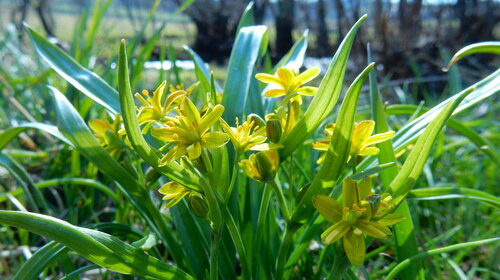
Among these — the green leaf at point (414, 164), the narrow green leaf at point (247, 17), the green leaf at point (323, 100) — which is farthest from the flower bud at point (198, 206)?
the narrow green leaf at point (247, 17)

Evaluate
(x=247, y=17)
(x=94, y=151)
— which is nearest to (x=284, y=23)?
(x=247, y=17)

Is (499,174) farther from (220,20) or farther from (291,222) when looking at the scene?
(220,20)

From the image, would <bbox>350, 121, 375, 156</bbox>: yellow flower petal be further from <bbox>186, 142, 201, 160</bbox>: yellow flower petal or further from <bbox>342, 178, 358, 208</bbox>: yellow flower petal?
<bbox>186, 142, 201, 160</bbox>: yellow flower petal

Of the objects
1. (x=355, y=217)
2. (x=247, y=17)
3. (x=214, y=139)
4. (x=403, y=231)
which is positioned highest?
(x=247, y=17)

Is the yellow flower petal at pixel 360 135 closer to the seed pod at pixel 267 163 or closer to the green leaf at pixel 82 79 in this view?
the seed pod at pixel 267 163

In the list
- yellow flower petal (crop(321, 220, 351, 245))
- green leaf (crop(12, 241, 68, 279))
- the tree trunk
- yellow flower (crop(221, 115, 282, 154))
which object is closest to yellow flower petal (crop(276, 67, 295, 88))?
yellow flower (crop(221, 115, 282, 154))

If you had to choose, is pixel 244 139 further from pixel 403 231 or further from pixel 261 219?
pixel 403 231

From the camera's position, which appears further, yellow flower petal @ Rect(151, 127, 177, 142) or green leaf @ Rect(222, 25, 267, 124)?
green leaf @ Rect(222, 25, 267, 124)
